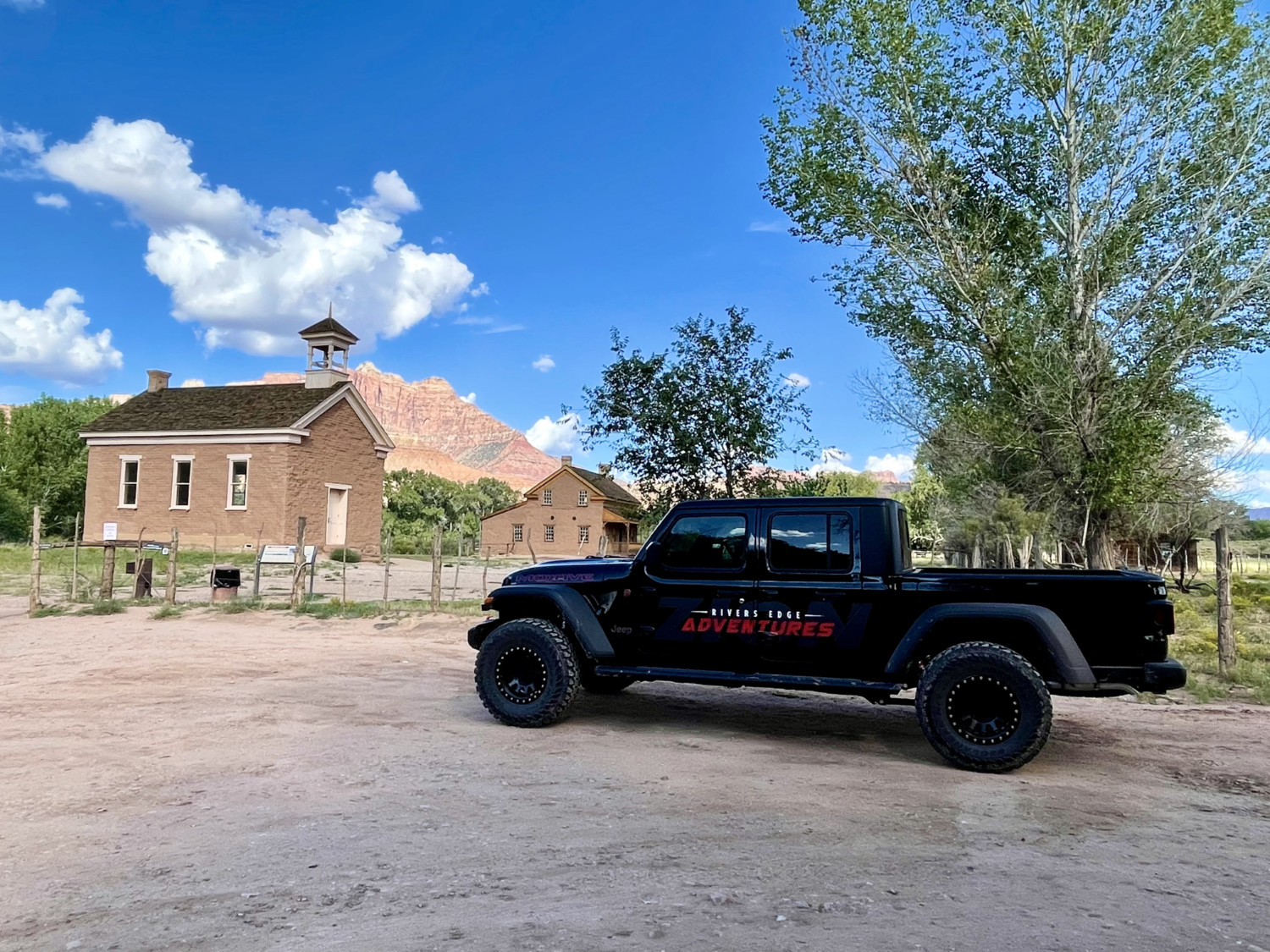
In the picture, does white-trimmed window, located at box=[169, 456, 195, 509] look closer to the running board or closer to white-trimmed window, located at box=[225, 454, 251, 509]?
white-trimmed window, located at box=[225, 454, 251, 509]

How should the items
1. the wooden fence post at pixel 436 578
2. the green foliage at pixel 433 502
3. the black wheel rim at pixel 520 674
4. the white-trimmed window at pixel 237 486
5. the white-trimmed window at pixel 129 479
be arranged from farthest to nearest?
the green foliage at pixel 433 502 < the white-trimmed window at pixel 129 479 < the white-trimmed window at pixel 237 486 < the wooden fence post at pixel 436 578 < the black wheel rim at pixel 520 674

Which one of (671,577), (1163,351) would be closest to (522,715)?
(671,577)

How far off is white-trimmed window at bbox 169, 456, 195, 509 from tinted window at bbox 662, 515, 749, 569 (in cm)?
2929

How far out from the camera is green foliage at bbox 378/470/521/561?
225 feet

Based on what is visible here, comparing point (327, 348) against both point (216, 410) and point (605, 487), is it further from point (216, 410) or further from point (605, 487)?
point (605, 487)

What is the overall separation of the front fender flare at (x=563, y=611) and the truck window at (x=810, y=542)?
1.56m

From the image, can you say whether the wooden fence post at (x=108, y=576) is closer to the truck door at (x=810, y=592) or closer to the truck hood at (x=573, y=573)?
the truck hood at (x=573, y=573)

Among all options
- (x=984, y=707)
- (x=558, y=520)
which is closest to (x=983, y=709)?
(x=984, y=707)

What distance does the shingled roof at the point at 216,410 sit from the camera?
31.1 meters

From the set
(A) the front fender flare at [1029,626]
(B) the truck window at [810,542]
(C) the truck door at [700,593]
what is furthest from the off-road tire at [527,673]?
(A) the front fender flare at [1029,626]

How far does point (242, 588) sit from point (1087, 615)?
18.8 meters

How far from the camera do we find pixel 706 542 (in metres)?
7.05

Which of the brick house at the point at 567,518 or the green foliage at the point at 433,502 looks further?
the green foliage at the point at 433,502

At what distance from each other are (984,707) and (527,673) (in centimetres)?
359
